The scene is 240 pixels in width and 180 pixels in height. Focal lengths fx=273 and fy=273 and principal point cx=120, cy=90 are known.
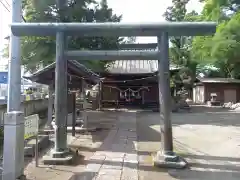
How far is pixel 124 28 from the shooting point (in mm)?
7004

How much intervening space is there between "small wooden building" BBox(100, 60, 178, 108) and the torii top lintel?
17088mm

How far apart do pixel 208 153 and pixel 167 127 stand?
2.43m

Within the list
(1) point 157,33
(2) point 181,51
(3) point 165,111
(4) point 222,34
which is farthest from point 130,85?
(3) point 165,111

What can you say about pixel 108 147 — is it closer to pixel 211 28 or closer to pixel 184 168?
pixel 184 168

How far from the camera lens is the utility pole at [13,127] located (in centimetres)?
512

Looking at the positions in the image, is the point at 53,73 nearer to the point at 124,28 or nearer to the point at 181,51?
the point at 124,28

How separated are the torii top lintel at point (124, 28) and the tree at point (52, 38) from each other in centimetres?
963

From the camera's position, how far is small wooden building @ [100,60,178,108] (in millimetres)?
25219

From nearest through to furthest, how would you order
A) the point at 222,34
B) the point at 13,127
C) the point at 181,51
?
the point at 13,127 → the point at 222,34 → the point at 181,51

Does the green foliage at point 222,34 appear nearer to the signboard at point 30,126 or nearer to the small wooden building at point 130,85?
the small wooden building at point 130,85

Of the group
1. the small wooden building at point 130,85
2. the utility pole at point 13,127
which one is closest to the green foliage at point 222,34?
the small wooden building at point 130,85

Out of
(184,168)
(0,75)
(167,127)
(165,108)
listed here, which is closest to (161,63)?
(165,108)

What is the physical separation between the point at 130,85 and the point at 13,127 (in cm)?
2147

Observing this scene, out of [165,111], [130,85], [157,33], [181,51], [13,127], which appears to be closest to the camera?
[13,127]
